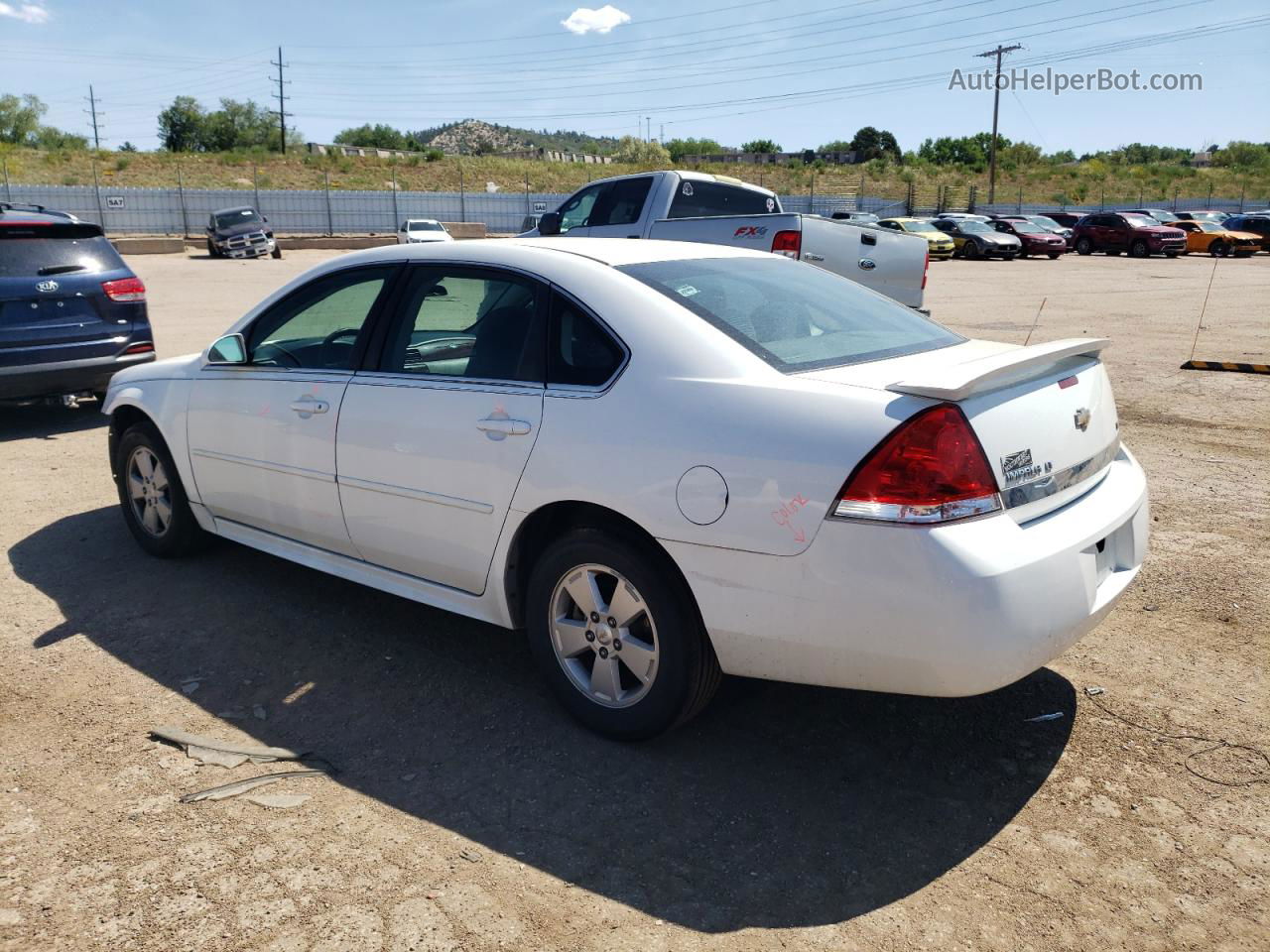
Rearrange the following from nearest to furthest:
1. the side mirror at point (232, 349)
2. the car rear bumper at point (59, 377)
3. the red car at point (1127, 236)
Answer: the side mirror at point (232, 349)
the car rear bumper at point (59, 377)
the red car at point (1127, 236)

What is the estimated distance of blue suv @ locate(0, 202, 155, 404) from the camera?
800 cm

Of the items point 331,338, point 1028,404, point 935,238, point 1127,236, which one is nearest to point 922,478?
point 1028,404

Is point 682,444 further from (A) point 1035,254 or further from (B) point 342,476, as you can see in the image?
(A) point 1035,254

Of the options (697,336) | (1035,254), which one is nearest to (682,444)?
(697,336)

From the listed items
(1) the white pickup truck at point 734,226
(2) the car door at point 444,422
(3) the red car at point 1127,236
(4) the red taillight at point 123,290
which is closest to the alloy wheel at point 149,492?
(2) the car door at point 444,422

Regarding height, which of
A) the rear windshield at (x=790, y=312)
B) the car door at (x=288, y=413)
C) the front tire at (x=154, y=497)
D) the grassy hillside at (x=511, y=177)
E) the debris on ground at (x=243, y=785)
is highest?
the grassy hillside at (x=511, y=177)

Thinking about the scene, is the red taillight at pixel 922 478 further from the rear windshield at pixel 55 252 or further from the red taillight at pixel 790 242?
the rear windshield at pixel 55 252

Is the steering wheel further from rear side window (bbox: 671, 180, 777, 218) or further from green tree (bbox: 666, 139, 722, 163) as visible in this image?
green tree (bbox: 666, 139, 722, 163)

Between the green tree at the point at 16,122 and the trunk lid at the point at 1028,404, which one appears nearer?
the trunk lid at the point at 1028,404

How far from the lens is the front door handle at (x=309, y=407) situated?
4.21 metres

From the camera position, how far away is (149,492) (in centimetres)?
535

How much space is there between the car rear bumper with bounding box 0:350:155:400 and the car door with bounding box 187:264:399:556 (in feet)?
13.1

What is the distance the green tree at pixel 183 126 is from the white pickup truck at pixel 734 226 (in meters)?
92.0

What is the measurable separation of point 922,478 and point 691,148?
424 feet
